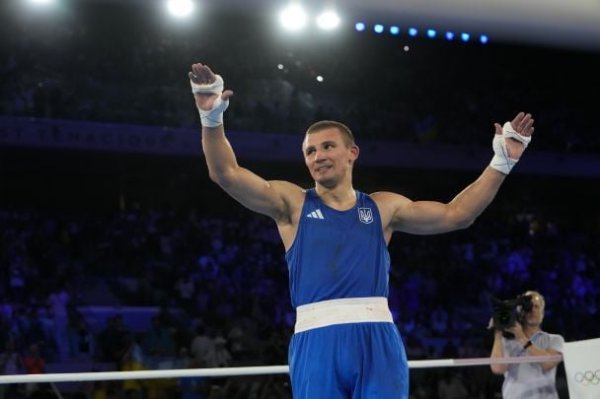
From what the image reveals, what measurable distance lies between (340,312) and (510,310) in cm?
234

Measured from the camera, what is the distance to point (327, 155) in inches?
109

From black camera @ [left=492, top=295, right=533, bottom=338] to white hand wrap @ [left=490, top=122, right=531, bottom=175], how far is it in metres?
1.87

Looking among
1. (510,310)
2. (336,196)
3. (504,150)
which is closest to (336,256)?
(336,196)

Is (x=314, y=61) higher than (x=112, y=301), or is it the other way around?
(x=314, y=61)

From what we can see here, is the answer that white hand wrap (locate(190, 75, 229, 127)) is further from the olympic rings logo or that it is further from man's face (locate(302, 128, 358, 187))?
the olympic rings logo

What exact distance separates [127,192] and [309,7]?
48.6ft

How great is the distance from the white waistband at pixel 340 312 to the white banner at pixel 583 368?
1938 mm

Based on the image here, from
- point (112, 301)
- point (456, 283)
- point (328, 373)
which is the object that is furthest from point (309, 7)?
point (456, 283)

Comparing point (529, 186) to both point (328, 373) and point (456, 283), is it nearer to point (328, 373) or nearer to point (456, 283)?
point (456, 283)

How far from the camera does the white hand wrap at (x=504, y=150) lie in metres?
2.90

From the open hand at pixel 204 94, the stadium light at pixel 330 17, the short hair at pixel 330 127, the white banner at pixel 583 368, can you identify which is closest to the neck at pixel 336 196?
the short hair at pixel 330 127

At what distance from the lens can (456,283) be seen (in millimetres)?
13172

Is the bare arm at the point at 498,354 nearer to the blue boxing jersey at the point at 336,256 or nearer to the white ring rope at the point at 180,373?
the white ring rope at the point at 180,373

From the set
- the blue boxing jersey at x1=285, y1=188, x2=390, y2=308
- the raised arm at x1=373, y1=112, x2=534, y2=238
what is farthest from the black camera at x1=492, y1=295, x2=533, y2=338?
the blue boxing jersey at x1=285, y1=188, x2=390, y2=308
